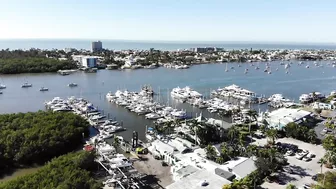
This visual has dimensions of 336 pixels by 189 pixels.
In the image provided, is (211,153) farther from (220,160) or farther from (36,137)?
(36,137)

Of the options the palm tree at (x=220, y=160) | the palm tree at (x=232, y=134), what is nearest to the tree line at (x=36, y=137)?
the palm tree at (x=220, y=160)

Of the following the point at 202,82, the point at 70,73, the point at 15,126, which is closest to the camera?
the point at 15,126

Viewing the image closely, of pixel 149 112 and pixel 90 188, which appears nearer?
pixel 90 188

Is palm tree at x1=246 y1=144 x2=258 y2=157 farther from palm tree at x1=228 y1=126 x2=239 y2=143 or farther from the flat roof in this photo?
the flat roof

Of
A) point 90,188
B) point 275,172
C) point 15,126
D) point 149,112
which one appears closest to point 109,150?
point 90,188

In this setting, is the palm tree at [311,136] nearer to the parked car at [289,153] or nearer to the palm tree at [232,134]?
the parked car at [289,153]

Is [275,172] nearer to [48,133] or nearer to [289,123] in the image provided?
[289,123]
